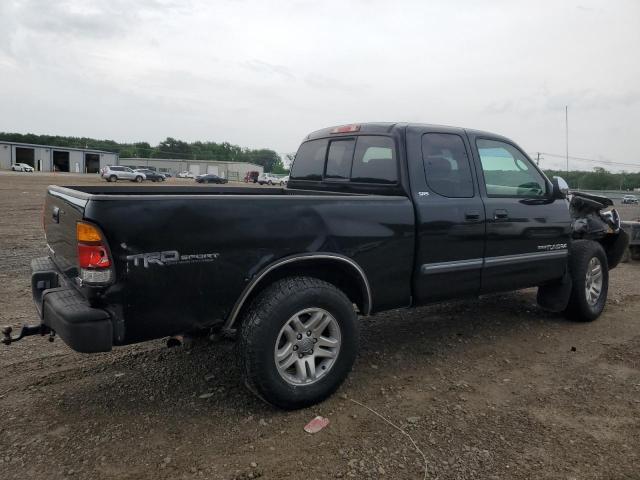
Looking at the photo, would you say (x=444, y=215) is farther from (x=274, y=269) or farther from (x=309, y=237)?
(x=274, y=269)

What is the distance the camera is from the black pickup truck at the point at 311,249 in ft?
8.93

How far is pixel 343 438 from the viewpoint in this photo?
2.99m

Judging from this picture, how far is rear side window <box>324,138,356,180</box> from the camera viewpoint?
4484 millimetres

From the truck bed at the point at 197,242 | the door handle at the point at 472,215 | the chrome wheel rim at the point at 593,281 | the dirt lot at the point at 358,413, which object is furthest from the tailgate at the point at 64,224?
the chrome wheel rim at the point at 593,281

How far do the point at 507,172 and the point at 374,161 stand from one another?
1.37 metres

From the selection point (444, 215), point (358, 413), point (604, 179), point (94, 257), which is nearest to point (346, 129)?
point (444, 215)

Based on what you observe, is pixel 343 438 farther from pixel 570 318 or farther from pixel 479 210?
pixel 570 318

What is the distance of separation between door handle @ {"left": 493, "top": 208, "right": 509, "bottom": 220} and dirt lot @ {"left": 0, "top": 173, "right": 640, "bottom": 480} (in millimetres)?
1179

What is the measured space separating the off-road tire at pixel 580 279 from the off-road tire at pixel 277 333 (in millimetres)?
2981

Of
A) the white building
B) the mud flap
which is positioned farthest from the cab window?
the white building

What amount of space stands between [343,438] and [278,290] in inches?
37.5

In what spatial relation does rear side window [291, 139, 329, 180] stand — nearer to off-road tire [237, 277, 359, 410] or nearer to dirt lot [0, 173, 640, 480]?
dirt lot [0, 173, 640, 480]

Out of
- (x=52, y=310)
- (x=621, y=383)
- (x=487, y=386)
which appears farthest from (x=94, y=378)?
(x=621, y=383)

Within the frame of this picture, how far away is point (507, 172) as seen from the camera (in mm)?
4699
